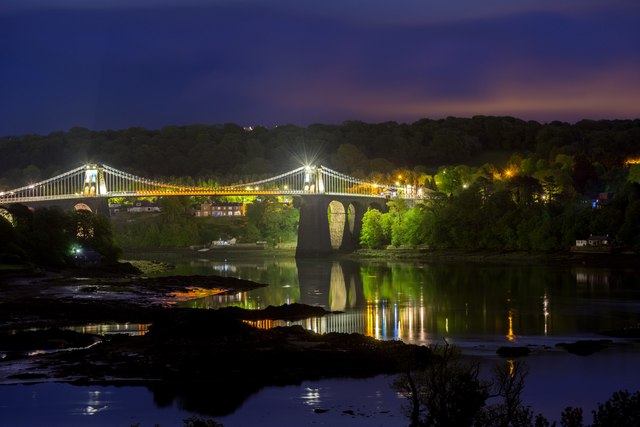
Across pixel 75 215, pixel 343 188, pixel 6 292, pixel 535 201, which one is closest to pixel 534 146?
pixel 343 188

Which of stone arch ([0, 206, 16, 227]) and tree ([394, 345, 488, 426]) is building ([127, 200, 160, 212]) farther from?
tree ([394, 345, 488, 426])

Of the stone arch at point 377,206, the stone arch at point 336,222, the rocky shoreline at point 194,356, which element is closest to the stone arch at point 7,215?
the rocky shoreline at point 194,356

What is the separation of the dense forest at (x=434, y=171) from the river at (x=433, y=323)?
7.60m

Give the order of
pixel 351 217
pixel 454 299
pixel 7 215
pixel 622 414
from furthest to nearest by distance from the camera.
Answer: pixel 351 217, pixel 7 215, pixel 454 299, pixel 622 414

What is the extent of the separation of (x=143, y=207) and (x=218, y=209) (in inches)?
322

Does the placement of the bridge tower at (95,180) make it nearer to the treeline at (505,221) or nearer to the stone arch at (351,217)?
the stone arch at (351,217)

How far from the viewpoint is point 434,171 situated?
13200cm

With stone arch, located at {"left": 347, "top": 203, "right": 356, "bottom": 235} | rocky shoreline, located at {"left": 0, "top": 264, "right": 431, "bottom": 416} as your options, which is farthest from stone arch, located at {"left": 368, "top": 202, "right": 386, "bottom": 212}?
rocky shoreline, located at {"left": 0, "top": 264, "right": 431, "bottom": 416}

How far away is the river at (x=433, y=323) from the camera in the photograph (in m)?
18.0

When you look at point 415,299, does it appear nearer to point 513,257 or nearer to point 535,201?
point 513,257

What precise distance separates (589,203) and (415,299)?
37.9 metres

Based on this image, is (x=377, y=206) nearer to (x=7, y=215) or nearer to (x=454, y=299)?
(x=7, y=215)

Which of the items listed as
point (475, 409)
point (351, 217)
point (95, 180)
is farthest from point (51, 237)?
point (351, 217)

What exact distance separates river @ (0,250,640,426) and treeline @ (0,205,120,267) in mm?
4760
